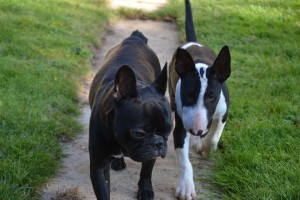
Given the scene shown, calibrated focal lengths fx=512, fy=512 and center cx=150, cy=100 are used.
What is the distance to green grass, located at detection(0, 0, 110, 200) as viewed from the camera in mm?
4258

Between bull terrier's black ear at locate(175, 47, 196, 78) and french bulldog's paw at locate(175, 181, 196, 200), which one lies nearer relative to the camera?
french bulldog's paw at locate(175, 181, 196, 200)

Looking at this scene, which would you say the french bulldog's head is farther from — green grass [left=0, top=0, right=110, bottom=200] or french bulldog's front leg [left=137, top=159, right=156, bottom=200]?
green grass [left=0, top=0, right=110, bottom=200]

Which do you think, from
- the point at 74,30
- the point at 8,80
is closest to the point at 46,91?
the point at 8,80

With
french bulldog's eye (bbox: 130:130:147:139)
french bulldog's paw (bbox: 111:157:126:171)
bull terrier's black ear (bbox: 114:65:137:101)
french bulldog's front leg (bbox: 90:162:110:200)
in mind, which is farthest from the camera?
french bulldog's paw (bbox: 111:157:126:171)

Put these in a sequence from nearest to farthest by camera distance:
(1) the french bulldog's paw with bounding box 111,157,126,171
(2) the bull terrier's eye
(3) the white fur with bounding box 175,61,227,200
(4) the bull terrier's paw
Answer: (3) the white fur with bounding box 175,61,227,200
(2) the bull terrier's eye
(1) the french bulldog's paw with bounding box 111,157,126,171
(4) the bull terrier's paw

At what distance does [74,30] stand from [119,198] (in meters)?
5.27

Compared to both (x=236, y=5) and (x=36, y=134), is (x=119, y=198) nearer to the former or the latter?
(x=36, y=134)

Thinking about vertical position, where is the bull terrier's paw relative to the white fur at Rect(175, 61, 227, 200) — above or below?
below

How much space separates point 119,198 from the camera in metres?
4.13

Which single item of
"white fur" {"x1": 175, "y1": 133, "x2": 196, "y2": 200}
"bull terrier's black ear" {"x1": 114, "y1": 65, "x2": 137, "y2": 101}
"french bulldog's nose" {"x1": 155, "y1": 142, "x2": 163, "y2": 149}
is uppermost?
"bull terrier's black ear" {"x1": 114, "y1": 65, "x2": 137, "y2": 101}

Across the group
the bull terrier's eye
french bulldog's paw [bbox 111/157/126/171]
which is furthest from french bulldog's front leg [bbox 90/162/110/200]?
the bull terrier's eye

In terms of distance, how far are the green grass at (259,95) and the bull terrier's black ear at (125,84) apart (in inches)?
50.8

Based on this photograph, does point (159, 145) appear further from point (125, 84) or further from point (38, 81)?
point (38, 81)

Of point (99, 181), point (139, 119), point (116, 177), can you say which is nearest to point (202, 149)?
point (116, 177)
